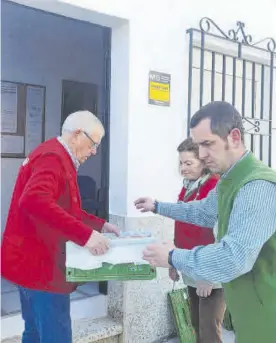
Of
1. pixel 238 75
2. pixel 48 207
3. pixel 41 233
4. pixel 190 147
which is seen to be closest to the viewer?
pixel 48 207

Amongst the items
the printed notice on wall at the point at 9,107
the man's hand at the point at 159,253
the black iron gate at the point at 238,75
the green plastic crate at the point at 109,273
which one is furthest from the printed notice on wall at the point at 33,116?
the man's hand at the point at 159,253

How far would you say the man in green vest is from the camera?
65.4 inches

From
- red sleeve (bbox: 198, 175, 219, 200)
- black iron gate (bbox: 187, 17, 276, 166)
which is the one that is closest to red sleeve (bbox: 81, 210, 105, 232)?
red sleeve (bbox: 198, 175, 219, 200)

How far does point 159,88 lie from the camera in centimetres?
358

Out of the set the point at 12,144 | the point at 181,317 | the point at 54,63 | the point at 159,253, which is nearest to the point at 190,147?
the point at 159,253

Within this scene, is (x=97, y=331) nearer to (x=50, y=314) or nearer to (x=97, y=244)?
(x=50, y=314)

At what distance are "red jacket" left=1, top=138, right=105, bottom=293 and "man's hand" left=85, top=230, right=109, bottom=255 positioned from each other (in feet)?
0.12

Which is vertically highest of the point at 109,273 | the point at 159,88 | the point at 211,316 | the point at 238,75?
the point at 238,75

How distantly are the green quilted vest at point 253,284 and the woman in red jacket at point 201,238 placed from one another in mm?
864

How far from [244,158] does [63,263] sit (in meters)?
1.24

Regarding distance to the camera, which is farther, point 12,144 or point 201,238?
point 12,144

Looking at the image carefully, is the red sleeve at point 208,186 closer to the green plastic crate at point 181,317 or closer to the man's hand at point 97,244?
the man's hand at point 97,244

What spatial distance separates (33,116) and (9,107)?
278mm

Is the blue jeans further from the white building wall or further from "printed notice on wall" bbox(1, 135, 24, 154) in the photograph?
"printed notice on wall" bbox(1, 135, 24, 154)
